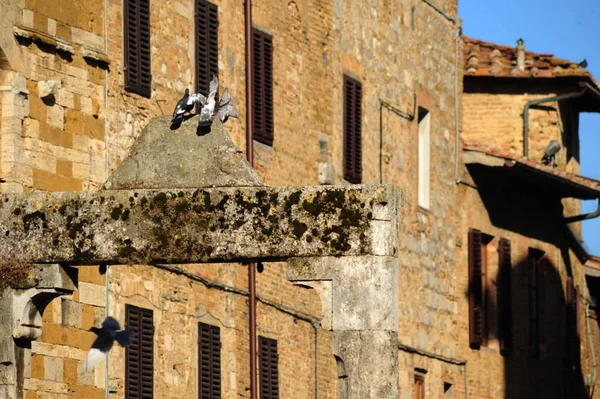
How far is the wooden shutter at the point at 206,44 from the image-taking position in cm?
2517

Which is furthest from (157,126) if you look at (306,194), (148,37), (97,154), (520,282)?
(520,282)

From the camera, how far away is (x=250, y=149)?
2586cm

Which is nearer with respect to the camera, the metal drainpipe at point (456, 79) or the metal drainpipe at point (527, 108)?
the metal drainpipe at point (456, 79)

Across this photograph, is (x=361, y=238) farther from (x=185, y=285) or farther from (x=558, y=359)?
(x=558, y=359)

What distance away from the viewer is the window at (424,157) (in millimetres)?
32031

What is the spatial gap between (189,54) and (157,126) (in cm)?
843

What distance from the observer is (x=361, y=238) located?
16031 millimetres

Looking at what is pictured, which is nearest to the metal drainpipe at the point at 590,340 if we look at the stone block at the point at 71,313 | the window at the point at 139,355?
the window at the point at 139,355

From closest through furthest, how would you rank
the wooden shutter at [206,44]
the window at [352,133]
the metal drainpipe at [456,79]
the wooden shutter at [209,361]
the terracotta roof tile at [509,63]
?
the wooden shutter at [209,361] < the wooden shutter at [206,44] < the window at [352,133] < the metal drainpipe at [456,79] < the terracotta roof tile at [509,63]

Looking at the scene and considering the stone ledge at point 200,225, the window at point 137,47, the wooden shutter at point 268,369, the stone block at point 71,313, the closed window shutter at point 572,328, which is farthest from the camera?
the closed window shutter at point 572,328

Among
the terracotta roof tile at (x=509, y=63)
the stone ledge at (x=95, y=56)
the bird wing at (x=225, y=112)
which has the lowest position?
the bird wing at (x=225, y=112)

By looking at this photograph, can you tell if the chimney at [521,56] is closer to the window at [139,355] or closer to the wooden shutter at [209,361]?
the wooden shutter at [209,361]

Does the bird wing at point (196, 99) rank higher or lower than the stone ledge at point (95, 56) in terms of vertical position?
lower

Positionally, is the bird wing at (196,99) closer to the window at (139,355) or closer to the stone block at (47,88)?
the stone block at (47,88)
